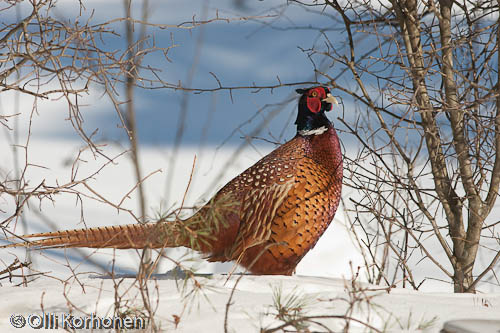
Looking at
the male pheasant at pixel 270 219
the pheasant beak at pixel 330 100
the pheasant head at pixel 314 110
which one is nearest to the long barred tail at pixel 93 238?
the male pheasant at pixel 270 219

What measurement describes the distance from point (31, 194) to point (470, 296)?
2519 mm

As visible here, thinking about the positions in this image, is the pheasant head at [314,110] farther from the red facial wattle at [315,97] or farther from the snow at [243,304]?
the snow at [243,304]

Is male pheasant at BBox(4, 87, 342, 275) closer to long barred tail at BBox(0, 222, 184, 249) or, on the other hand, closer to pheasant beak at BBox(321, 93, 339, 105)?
long barred tail at BBox(0, 222, 184, 249)

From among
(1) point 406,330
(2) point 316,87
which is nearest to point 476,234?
(2) point 316,87

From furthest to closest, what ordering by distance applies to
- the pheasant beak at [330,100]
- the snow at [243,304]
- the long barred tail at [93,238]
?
the pheasant beak at [330,100]
the long barred tail at [93,238]
the snow at [243,304]

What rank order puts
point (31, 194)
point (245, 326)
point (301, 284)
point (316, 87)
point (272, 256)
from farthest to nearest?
1. point (316, 87)
2. point (272, 256)
3. point (31, 194)
4. point (301, 284)
5. point (245, 326)

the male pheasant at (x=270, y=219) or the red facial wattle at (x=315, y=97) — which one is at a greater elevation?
the red facial wattle at (x=315, y=97)

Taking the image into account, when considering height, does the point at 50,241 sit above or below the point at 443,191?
below

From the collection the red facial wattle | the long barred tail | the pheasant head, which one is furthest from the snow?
the red facial wattle

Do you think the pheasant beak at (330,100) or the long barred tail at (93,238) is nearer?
the long barred tail at (93,238)

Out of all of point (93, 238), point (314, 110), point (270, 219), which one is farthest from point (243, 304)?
point (314, 110)

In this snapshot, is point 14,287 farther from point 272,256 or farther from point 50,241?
point 272,256

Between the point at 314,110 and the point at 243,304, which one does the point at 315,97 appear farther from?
the point at 243,304

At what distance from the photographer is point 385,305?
2.95 meters
